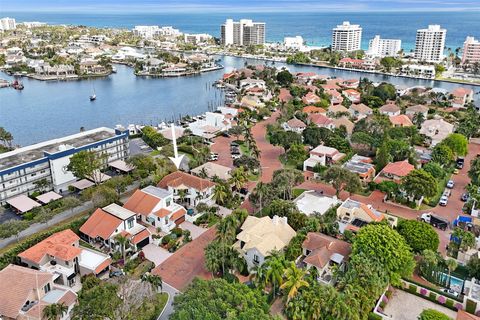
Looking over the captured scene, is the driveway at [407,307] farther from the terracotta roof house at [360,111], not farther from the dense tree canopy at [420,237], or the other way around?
the terracotta roof house at [360,111]

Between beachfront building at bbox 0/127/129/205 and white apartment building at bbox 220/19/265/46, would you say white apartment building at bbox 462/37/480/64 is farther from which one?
beachfront building at bbox 0/127/129/205

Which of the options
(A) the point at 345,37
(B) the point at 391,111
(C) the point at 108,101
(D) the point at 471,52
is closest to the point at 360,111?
(B) the point at 391,111

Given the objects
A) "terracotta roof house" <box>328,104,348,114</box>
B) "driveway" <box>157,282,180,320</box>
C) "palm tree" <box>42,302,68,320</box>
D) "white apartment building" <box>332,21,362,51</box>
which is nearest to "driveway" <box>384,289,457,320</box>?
"driveway" <box>157,282,180,320</box>

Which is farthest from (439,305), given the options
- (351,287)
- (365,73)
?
(365,73)

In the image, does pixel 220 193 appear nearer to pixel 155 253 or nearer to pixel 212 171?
pixel 212 171

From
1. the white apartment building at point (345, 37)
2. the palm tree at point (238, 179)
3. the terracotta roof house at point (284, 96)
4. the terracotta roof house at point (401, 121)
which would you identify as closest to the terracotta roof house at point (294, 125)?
the terracotta roof house at point (401, 121)
